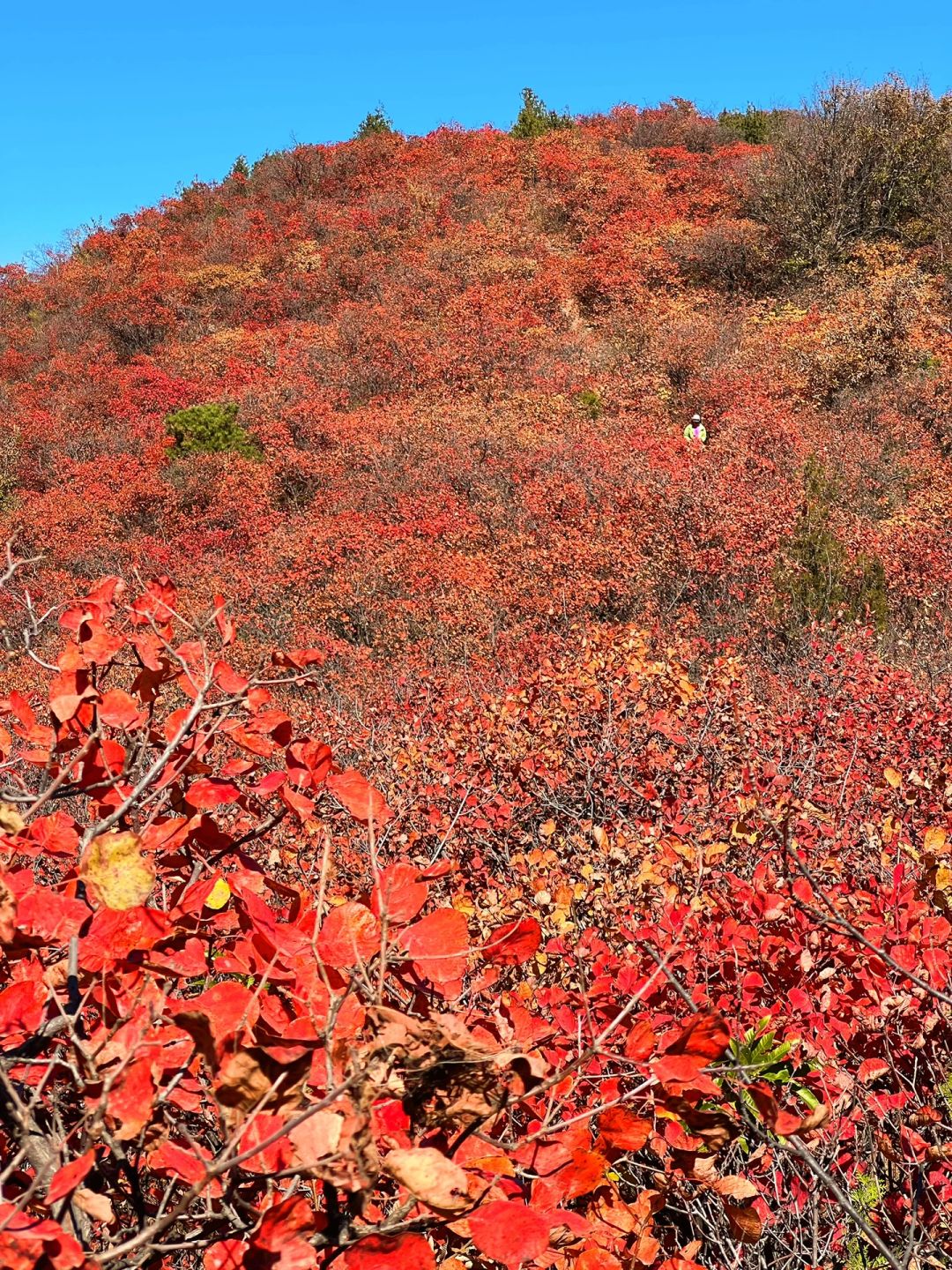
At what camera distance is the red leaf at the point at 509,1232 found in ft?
2.60

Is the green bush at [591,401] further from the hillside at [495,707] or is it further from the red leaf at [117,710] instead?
the red leaf at [117,710]

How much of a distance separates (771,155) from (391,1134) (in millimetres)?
22692

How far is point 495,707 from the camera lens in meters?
4.73

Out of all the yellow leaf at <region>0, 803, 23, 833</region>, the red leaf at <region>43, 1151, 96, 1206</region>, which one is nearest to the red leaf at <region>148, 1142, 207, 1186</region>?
the red leaf at <region>43, 1151, 96, 1206</region>

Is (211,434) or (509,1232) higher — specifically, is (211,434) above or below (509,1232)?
above

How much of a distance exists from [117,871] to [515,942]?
0.43 meters

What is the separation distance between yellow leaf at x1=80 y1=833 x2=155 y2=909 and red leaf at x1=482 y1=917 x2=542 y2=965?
37 cm

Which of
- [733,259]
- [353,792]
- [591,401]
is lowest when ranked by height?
[353,792]

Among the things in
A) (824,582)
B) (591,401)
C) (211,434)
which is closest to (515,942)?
(824,582)

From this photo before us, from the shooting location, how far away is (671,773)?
4.19 m

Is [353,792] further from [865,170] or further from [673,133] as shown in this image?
[673,133]

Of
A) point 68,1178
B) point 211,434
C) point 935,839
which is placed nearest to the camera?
point 68,1178

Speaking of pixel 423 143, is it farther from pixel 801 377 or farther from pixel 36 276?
pixel 801 377

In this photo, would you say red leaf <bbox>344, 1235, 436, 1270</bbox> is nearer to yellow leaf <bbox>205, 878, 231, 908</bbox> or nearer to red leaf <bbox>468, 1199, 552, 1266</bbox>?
red leaf <bbox>468, 1199, 552, 1266</bbox>
